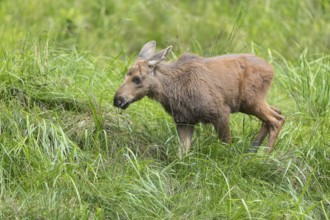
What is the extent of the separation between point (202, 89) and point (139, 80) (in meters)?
0.55

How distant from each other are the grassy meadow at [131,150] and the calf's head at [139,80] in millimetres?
275

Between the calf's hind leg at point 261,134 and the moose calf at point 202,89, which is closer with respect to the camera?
the moose calf at point 202,89

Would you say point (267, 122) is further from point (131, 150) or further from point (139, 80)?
point (131, 150)

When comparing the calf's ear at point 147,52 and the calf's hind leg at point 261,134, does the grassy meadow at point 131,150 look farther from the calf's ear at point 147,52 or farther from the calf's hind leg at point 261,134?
the calf's ear at point 147,52

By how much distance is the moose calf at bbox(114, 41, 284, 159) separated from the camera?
9.03 m

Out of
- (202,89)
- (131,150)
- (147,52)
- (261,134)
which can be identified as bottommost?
(261,134)

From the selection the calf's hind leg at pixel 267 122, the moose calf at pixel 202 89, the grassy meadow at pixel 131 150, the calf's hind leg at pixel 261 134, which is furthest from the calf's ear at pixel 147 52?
the calf's hind leg at pixel 261 134

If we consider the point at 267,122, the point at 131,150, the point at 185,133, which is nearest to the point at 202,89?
the point at 185,133

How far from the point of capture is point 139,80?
9.05 m

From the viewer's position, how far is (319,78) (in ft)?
34.4

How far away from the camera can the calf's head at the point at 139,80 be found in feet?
29.1

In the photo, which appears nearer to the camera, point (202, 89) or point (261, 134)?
point (202, 89)

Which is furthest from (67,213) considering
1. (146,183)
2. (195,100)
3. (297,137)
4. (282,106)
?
(282,106)

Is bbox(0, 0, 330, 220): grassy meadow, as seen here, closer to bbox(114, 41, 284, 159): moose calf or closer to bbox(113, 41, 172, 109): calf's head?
bbox(114, 41, 284, 159): moose calf
